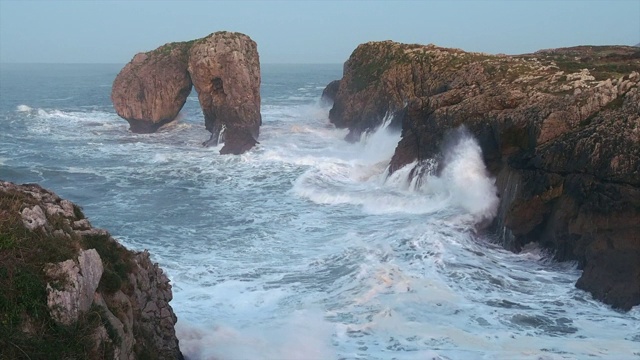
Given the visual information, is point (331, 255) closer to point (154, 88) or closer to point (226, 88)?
point (226, 88)

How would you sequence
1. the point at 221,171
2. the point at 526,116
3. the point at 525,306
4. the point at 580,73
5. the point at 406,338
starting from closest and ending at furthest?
1. the point at 406,338
2. the point at 525,306
3. the point at 526,116
4. the point at 580,73
5. the point at 221,171

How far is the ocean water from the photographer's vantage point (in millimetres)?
15438

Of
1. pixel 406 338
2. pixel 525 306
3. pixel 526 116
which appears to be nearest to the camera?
pixel 406 338

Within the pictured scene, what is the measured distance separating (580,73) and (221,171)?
2091 cm

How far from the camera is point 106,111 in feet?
228

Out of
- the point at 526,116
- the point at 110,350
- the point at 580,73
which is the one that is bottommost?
the point at 110,350

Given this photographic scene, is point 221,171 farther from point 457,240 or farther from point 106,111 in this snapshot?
point 106,111

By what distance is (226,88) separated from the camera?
150 feet

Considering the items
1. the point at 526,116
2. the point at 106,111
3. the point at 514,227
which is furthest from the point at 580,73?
the point at 106,111

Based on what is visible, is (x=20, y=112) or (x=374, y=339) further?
(x=20, y=112)

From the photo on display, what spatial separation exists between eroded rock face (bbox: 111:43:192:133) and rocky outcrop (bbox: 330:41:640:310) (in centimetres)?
2281

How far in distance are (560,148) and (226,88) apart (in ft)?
93.2

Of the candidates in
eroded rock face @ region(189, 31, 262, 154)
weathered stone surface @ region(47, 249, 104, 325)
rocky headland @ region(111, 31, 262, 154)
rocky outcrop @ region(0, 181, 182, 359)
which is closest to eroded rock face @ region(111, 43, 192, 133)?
rocky headland @ region(111, 31, 262, 154)

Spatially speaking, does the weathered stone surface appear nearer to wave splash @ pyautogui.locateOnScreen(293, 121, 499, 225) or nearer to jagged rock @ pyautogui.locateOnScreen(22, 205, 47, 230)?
jagged rock @ pyautogui.locateOnScreen(22, 205, 47, 230)
